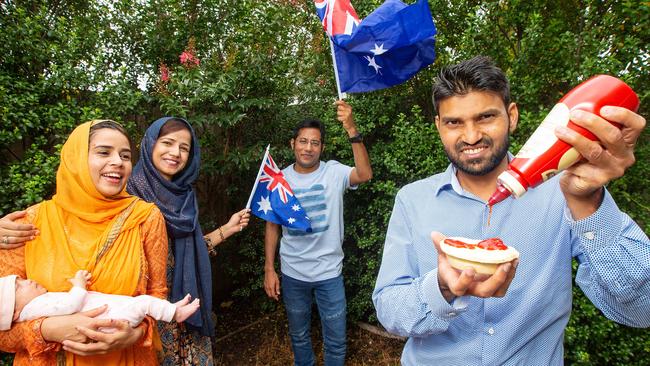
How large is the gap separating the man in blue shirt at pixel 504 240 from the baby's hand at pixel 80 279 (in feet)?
4.80

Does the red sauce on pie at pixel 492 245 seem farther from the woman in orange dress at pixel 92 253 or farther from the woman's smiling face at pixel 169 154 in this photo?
the woman's smiling face at pixel 169 154

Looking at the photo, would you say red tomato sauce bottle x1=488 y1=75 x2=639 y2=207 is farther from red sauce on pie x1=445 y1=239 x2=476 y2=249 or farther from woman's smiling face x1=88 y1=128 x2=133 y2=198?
woman's smiling face x1=88 y1=128 x2=133 y2=198

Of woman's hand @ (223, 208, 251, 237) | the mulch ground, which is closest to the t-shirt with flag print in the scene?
woman's hand @ (223, 208, 251, 237)

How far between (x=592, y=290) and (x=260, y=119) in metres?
3.88

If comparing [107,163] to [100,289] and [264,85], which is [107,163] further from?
[264,85]

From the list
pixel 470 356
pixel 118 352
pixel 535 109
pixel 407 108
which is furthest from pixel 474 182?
pixel 407 108

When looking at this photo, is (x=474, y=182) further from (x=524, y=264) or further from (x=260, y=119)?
(x=260, y=119)

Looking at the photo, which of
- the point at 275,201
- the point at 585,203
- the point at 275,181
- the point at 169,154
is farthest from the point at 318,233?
the point at 585,203

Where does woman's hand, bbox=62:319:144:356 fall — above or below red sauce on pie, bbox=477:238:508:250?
below

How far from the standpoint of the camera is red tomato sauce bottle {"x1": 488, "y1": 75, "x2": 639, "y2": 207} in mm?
972

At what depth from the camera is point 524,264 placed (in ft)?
4.49

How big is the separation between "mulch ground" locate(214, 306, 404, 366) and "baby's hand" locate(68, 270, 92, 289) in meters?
2.87

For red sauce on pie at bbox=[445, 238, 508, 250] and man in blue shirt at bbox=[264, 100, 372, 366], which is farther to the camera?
man in blue shirt at bbox=[264, 100, 372, 366]

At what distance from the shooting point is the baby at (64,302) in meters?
1.63
